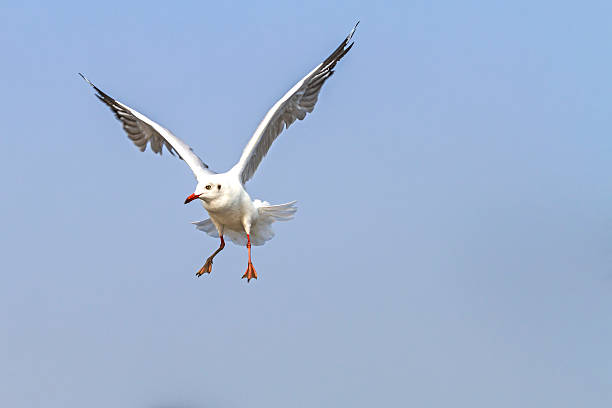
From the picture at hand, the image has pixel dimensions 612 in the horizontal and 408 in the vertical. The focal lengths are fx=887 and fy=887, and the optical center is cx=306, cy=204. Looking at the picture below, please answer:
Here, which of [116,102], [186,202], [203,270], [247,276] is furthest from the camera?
[116,102]

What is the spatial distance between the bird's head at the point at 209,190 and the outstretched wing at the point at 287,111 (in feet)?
3.26

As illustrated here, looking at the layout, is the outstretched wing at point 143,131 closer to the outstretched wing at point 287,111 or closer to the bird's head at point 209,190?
the outstretched wing at point 287,111

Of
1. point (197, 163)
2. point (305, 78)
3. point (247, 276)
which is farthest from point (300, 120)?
A: point (247, 276)

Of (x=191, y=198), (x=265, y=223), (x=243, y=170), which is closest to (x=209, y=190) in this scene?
(x=191, y=198)

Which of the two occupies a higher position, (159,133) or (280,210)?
Result: (159,133)

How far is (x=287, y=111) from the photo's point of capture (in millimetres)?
16906

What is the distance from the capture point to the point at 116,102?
18.2 meters

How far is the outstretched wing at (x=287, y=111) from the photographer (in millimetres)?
15980

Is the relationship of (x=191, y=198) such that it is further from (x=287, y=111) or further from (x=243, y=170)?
(x=287, y=111)

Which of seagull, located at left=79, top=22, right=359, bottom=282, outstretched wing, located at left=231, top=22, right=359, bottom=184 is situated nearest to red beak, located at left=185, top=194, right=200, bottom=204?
seagull, located at left=79, top=22, right=359, bottom=282

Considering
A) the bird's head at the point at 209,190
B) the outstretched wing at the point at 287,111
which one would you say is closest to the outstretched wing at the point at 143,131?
the outstretched wing at the point at 287,111

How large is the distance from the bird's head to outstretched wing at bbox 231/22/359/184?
99 cm

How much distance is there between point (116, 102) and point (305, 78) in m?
4.25

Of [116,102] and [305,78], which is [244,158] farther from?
[116,102]
